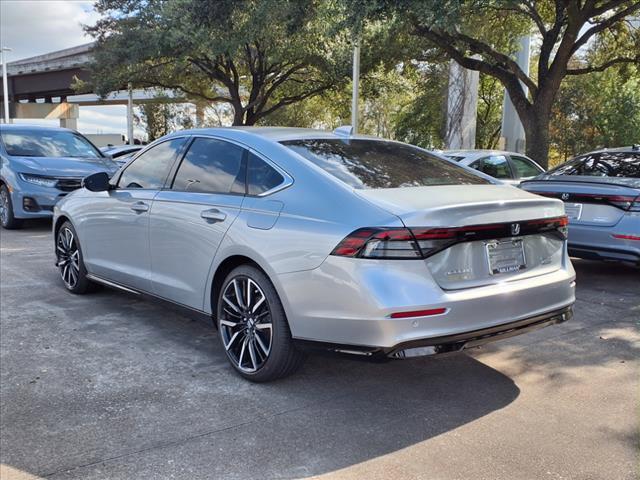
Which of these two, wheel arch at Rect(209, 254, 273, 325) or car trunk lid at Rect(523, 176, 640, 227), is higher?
car trunk lid at Rect(523, 176, 640, 227)

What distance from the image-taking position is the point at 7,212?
10562mm

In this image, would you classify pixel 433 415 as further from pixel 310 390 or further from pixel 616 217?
pixel 616 217

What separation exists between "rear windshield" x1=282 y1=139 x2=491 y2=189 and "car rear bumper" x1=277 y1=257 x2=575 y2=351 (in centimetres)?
63

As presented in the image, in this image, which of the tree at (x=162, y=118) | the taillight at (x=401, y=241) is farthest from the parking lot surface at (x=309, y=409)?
the tree at (x=162, y=118)

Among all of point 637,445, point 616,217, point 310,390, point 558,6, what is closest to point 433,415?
point 310,390

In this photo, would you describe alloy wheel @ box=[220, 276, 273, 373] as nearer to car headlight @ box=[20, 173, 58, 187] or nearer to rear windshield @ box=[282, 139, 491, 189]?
rear windshield @ box=[282, 139, 491, 189]

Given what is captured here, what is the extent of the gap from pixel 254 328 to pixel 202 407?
1.94 feet

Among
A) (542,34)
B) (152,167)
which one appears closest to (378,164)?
(152,167)

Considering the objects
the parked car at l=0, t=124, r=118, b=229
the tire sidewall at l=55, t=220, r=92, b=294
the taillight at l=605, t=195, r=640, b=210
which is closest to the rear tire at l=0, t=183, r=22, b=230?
the parked car at l=0, t=124, r=118, b=229

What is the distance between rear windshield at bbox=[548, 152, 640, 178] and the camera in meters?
6.62

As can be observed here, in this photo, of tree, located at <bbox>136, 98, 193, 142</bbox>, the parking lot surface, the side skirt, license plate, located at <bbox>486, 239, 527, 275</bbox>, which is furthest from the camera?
tree, located at <bbox>136, 98, 193, 142</bbox>

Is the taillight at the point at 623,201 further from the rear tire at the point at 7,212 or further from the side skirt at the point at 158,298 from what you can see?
the rear tire at the point at 7,212

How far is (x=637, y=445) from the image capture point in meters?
3.19

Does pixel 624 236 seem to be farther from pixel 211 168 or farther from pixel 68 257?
pixel 68 257
